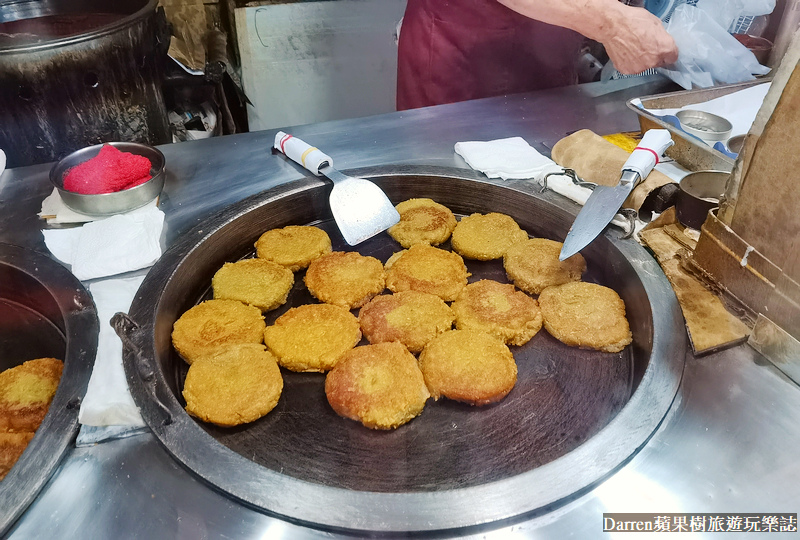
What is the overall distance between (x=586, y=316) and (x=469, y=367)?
0.48 meters

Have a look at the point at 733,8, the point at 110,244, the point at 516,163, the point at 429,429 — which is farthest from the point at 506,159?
the point at 733,8

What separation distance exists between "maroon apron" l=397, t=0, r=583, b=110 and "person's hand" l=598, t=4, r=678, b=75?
1.85 feet

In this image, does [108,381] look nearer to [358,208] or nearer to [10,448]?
[10,448]

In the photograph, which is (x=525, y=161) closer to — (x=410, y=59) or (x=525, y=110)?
(x=525, y=110)

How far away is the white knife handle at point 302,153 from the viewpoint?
7.32ft

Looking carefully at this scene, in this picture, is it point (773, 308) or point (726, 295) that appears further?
point (726, 295)

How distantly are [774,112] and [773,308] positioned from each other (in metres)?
0.56

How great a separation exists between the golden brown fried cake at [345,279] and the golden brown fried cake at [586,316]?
0.63 m

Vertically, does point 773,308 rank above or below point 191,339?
above

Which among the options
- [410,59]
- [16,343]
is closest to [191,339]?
[16,343]

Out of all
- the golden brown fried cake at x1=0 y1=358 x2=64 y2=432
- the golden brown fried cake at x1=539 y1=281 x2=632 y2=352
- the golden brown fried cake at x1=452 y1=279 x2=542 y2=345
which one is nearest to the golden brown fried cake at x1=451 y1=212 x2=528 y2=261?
the golden brown fried cake at x1=452 y1=279 x2=542 y2=345

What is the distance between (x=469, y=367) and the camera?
1.61 m

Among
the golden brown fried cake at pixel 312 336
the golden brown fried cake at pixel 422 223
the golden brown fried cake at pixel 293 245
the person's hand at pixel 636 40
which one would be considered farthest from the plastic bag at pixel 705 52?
the golden brown fried cake at pixel 312 336

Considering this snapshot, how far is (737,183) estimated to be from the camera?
1571 mm
